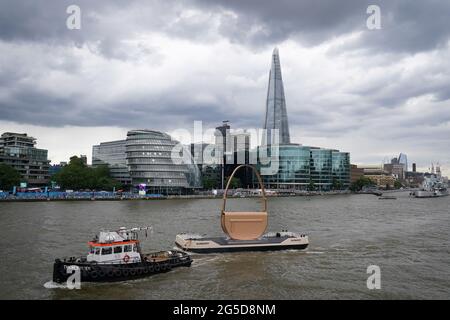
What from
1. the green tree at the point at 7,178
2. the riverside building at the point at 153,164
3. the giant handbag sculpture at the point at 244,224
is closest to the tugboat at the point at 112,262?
the giant handbag sculpture at the point at 244,224

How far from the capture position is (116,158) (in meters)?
185

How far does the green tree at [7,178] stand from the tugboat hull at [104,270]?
11483cm

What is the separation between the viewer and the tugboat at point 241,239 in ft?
126

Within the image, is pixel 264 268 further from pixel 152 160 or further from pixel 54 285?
pixel 152 160

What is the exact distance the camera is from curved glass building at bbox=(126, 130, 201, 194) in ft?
519

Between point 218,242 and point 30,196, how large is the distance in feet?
314

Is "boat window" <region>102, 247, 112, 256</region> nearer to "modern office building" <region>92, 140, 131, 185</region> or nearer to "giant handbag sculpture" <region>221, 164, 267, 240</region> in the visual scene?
"giant handbag sculpture" <region>221, 164, 267, 240</region>

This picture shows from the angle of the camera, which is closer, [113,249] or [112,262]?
[112,262]

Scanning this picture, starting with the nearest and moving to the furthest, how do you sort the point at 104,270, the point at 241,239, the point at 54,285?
1. the point at 54,285
2. the point at 104,270
3. the point at 241,239

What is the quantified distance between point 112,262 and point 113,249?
99 cm

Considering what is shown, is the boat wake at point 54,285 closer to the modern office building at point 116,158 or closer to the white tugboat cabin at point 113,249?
the white tugboat cabin at point 113,249

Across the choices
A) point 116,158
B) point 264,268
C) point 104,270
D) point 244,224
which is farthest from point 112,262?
point 116,158

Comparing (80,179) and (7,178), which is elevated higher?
(7,178)
